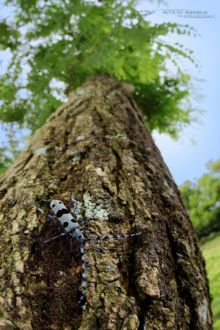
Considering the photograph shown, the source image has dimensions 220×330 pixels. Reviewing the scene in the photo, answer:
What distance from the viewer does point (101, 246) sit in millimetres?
2373

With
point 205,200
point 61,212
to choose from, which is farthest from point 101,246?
point 205,200

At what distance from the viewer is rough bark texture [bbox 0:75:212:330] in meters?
2.07

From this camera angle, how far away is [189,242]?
311cm

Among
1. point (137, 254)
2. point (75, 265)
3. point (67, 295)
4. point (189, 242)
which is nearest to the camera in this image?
point (67, 295)

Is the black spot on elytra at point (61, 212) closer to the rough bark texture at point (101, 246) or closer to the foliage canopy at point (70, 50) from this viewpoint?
the rough bark texture at point (101, 246)

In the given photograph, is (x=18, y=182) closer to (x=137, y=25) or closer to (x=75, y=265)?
(x=75, y=265)

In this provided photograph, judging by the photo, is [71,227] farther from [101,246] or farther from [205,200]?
[205,200]

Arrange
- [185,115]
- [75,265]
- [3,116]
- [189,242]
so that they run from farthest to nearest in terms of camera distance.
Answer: [185,115]
[3,116]
[189,242]
[75,265]

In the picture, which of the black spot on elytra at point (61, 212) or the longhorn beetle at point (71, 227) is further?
the black spot on elytra at point (61, 212)

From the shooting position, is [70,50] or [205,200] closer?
[70,50]

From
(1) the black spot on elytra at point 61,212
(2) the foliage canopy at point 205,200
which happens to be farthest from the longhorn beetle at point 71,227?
(2) the foliage canopy at point 205,200

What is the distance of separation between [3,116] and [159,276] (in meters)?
5.46

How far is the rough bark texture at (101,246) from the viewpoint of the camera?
2074mm

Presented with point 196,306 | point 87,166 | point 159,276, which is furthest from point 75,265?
point 87,166
